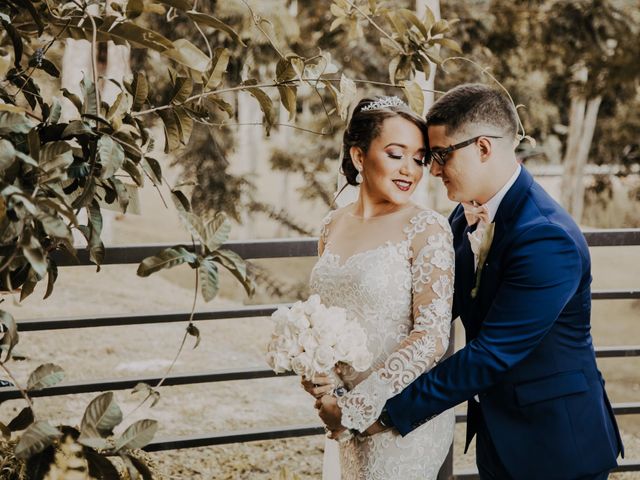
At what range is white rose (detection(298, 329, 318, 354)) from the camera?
2285 millimetres

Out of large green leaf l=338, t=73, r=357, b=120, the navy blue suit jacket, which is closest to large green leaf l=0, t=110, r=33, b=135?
large green leaf l=338, t=73, r=357, b=120

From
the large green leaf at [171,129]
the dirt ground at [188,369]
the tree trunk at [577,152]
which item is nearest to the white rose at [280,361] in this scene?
the large green leaf at [171,129]

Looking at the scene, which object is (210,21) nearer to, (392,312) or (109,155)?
(109,155)

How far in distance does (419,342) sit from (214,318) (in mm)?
1423

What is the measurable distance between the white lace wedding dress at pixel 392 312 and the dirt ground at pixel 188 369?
8.29 feet

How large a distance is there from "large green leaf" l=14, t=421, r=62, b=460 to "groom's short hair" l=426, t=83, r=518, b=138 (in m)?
1.40

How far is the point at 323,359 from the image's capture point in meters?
2.27

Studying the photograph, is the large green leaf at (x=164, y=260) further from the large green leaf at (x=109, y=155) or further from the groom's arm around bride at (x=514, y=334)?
the groom's arm around bride at (x=514, y=334)

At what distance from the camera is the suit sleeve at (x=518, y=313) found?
224cm

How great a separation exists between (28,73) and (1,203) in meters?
0.74

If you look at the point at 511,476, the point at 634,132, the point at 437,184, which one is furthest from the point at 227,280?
the point at 511,476

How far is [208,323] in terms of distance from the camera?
942cm

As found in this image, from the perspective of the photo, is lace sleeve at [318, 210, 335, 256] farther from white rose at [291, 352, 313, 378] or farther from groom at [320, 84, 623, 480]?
white rose at [291, 352, 313, 378]

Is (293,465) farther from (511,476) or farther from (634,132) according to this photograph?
(634,132)
